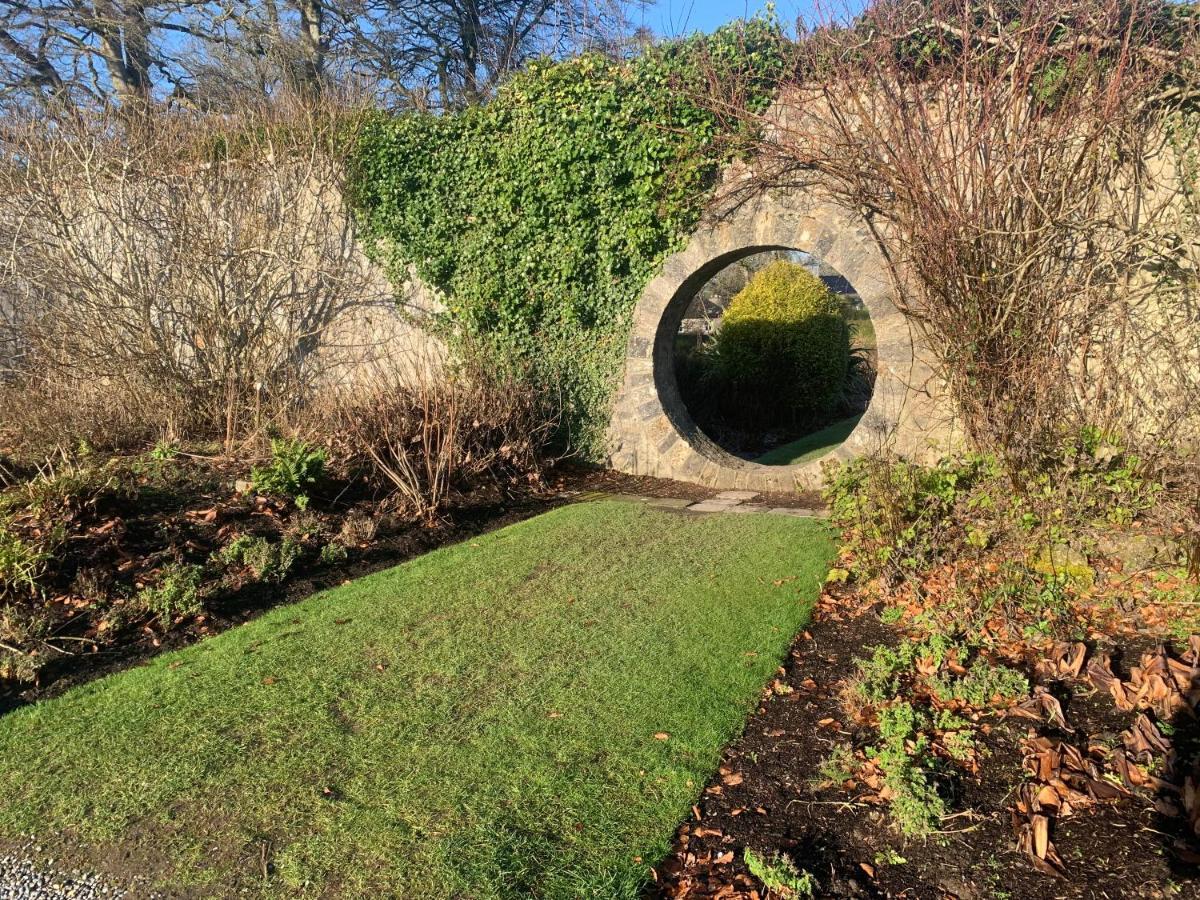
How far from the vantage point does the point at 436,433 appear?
6906 millimetres

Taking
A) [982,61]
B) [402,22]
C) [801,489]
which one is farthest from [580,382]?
[402,22]

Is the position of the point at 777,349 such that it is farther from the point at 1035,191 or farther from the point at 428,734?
the point at 428,734

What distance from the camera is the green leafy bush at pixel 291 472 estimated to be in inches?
239

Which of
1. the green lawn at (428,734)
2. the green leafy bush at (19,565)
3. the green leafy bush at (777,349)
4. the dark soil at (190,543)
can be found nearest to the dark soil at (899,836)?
the green lawn at (428,734)

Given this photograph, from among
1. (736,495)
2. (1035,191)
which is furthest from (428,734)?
(1035,191)

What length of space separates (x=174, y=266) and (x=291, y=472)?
14.0ft

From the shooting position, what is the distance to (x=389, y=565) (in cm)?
586

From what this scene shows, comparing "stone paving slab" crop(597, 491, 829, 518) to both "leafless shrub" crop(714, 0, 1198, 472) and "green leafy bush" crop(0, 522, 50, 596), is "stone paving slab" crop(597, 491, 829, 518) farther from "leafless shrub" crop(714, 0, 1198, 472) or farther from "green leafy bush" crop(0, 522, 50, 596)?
"green leafy bush" crop(0, 522, 50, 596)

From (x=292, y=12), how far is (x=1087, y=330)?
688 inches

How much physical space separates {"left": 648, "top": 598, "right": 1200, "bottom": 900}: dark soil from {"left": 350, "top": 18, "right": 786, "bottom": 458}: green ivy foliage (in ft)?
17.7

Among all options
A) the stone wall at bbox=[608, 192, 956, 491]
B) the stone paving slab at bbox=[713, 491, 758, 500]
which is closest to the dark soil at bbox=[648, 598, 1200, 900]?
the stone wall at bbox=[608, 192, 956, 491]

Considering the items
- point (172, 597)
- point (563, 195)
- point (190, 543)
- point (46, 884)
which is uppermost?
point (563, 195)

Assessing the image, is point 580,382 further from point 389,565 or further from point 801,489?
point 389,565

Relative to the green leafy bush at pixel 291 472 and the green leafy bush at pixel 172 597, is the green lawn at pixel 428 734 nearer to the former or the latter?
the green leafy bush at pixel 172 597
